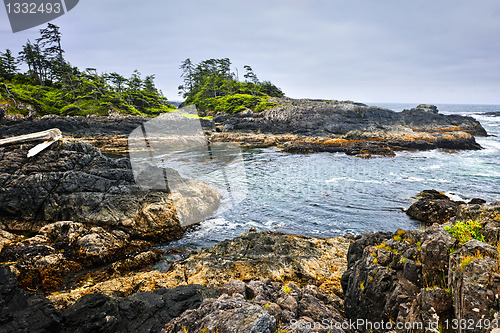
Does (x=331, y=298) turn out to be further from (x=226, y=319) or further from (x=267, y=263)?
(x=226, y=319)

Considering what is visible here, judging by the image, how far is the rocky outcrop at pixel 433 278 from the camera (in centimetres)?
438

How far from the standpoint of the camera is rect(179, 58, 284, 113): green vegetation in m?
72.5

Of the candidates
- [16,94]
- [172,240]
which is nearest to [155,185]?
[172,240]

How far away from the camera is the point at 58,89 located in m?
62.8

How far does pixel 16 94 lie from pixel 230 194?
57316mm

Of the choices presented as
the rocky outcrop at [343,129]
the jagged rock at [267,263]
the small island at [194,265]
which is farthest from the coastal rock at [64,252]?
the rocky outcrop at [343,129]

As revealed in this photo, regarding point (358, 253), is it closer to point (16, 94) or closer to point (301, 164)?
point (301, 164)

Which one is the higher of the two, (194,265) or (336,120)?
(336,120)

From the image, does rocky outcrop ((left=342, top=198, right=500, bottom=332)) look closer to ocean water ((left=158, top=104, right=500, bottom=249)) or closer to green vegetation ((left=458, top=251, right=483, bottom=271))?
green vegetation ((left=458, top=251, right=483, bottom=271))

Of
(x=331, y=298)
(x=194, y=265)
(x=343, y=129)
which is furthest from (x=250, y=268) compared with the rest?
(x=343, y=129)

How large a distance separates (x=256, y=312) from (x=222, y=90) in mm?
92426

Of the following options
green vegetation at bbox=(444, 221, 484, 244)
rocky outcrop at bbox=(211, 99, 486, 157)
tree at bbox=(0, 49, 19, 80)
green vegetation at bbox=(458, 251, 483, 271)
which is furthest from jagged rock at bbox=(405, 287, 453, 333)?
tree at bbox=(0, 49, 19, 80)

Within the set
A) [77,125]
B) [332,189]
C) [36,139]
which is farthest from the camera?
[77,125]

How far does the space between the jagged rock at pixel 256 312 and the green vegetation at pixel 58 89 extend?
61821mm
